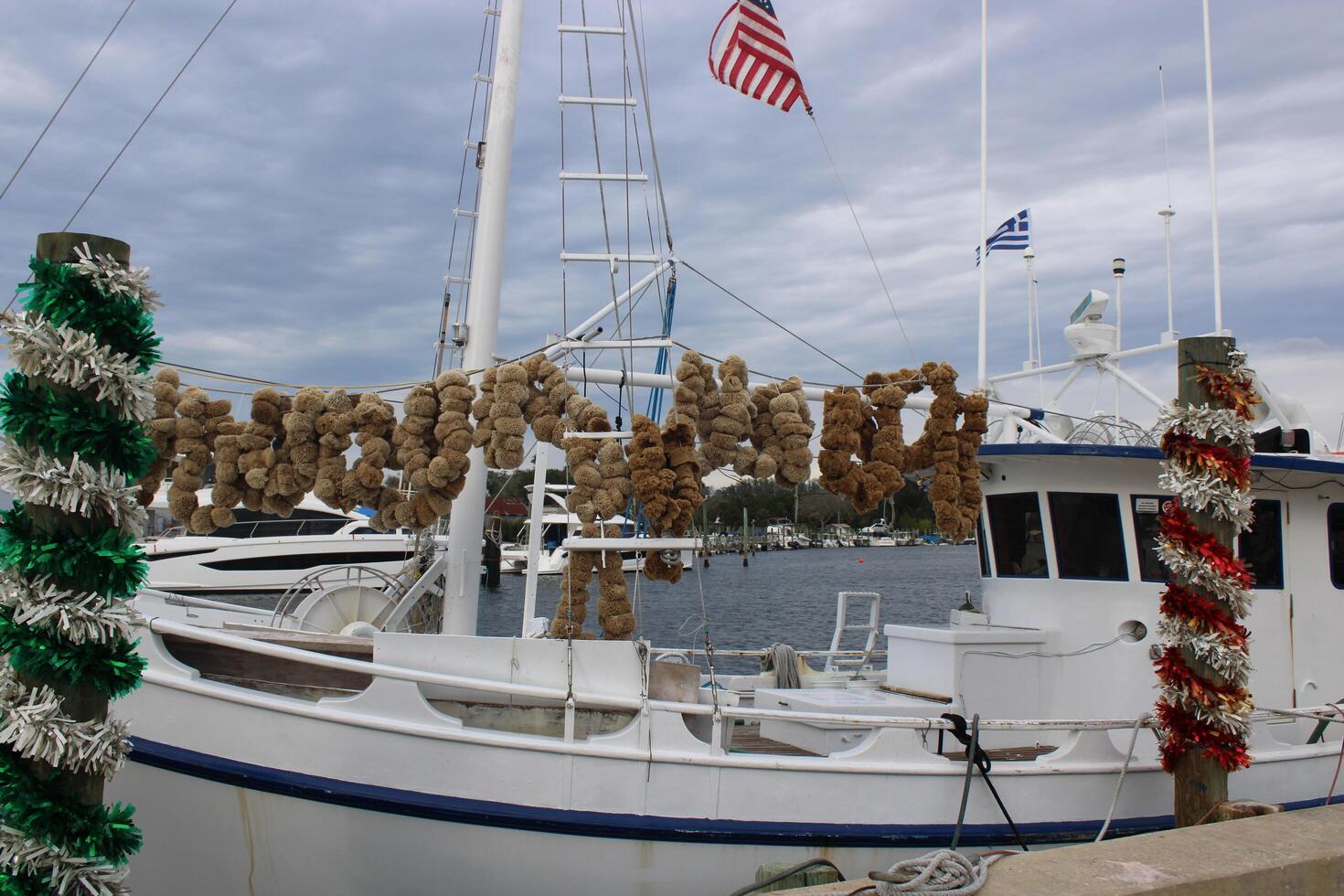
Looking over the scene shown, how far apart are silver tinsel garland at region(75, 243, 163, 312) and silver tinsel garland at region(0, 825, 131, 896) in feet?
6.13

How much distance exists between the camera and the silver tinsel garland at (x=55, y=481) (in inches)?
131

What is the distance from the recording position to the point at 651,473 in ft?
19.7

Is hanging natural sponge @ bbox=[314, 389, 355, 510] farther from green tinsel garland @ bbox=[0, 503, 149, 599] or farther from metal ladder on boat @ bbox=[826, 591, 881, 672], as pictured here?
metal ladder on boat @ bbox=[826, 591, 881, 672]

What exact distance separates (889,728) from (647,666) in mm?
1548

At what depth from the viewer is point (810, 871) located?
4.69m

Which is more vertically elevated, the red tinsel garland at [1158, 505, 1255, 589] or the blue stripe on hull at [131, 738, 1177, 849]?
the red tinsel garland at [1158, 505, 1255, 589]

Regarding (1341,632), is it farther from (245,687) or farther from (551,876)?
(245,687)

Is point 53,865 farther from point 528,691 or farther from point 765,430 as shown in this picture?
point 765,430

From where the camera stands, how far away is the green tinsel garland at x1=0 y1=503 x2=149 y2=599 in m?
3.33

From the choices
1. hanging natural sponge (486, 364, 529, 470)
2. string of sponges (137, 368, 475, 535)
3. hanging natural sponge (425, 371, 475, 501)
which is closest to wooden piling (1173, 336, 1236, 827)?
hanging natural sponge (486, 364, 529, 470)

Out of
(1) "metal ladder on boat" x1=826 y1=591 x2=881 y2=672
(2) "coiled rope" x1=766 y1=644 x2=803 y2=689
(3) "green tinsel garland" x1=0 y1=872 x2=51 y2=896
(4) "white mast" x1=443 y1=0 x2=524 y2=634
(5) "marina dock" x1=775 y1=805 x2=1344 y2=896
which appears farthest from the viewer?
(1) "metal ladder on boat" x1=826 y1=591 x2=881 y2=672

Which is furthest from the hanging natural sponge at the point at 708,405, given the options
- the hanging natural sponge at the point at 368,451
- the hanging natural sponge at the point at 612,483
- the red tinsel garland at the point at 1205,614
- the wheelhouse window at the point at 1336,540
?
the wheelhouse window at the point at 1336,540

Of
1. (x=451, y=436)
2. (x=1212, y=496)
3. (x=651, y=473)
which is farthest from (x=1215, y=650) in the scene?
(x=451, y=436)

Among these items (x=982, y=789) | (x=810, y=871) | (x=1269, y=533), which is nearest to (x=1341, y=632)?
(x=1269, y=533)
